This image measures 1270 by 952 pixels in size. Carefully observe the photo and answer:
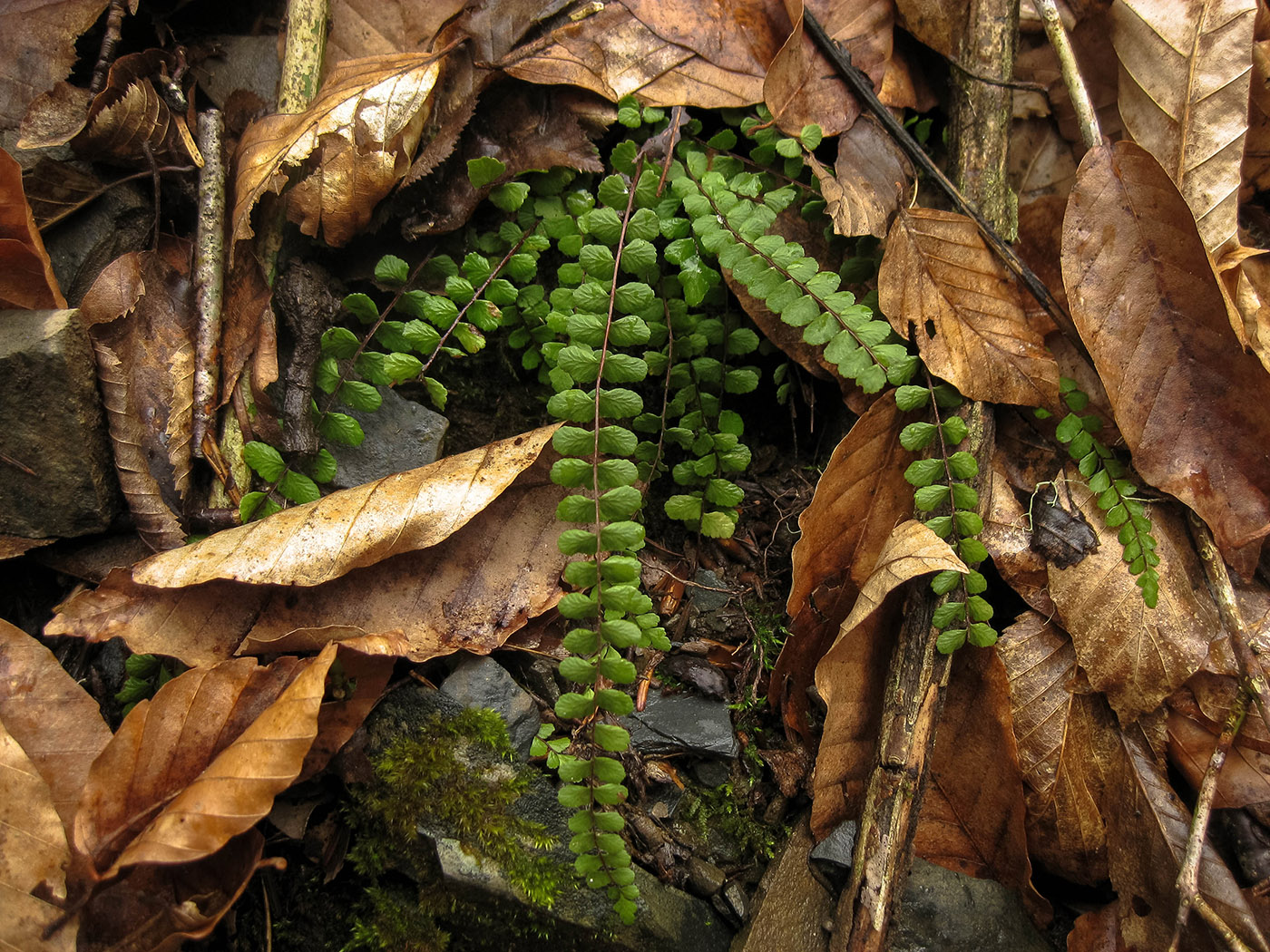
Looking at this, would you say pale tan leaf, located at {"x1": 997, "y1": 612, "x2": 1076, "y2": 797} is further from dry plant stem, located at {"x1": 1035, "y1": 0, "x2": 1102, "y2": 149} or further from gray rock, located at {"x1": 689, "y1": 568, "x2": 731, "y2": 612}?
dry plant stem, located at {"x1": 1035, "y1": 0, "x2": 1102, "y2": 149}

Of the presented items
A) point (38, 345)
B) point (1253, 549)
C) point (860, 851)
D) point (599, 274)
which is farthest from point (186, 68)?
point (1253, 549)

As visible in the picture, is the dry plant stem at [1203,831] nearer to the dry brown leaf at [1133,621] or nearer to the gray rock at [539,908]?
the dry brown leaf at [1133,621]

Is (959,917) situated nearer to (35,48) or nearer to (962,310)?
(962,310)

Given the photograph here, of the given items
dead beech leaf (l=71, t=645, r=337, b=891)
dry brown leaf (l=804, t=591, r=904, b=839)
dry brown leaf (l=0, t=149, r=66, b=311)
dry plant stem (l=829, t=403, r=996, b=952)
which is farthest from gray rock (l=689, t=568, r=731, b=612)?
dry brown leaf (l=0, t=149, r=66, b=311)

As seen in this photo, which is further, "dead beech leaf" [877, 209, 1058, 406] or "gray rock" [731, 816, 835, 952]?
"dead beech leaf" [877, 209, 1058, 406]

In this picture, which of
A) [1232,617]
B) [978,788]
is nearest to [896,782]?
[978,788]

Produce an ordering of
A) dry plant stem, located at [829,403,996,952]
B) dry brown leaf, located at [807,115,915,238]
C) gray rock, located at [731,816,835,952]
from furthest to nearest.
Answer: dry brown leaf, located at [807,115,915,238], gray rock, located at [731,816,835,952], dry plant stem, located at [829,403,996,952]
